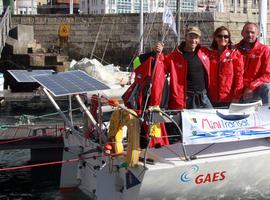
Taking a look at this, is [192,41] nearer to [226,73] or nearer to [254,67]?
[226,73]

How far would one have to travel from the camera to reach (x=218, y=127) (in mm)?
7848

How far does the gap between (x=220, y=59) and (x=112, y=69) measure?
49.1ft

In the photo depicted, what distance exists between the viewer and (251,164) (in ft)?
26.9

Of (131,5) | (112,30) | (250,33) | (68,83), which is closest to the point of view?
(250,33)

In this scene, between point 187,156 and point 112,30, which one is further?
point 112,30

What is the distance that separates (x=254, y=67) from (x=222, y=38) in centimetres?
68

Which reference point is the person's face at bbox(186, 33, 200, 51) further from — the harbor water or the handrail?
the handrail

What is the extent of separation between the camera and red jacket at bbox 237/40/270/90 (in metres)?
8.62

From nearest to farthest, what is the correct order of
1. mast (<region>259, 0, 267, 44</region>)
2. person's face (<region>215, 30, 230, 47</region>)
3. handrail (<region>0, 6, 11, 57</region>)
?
person's face (<region>215, 30, 230, 47</region>), mast (<region>259, 0, 267, 44</region>), handrail (<region>0, 6, 11, 57</region>)

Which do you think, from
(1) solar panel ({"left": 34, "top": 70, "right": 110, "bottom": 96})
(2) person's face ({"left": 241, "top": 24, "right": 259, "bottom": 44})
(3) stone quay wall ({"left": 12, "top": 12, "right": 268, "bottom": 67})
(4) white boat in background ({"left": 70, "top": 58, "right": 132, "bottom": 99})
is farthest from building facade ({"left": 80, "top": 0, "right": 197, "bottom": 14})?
(2) person's face ({"left": 241, "top": 24, "right": 259, "bottom": 44})

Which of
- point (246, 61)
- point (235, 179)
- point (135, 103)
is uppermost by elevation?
point (246, 61)

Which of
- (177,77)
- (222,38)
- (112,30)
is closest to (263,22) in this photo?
(222,38)

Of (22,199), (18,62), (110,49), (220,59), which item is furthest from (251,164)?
(110,49)

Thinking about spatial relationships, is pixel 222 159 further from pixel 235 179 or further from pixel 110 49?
pixel 110 49
